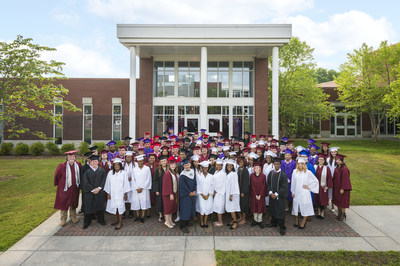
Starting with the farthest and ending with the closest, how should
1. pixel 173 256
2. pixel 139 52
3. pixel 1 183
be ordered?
pixel 139 52, pixel 1 183, pixel 173 256

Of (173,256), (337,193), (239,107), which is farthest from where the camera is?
(239,107)

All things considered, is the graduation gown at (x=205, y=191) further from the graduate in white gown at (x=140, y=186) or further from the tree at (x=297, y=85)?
the tree at (x=297, y=85)

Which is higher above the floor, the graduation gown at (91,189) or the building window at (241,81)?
the building window at (241,81)

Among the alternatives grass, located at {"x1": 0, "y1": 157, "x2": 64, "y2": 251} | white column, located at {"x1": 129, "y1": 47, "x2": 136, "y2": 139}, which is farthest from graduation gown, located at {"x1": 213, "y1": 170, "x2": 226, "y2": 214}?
white column, located at {"x1": 129, "y1": 47, "x2": 136, "y2": 139}

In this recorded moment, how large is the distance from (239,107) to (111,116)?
11.0m

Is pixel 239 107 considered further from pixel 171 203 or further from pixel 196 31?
pixel 171 203

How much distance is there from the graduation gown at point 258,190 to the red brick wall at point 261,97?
13.0 m

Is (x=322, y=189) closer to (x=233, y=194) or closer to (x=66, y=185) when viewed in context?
(x=233, y=194)

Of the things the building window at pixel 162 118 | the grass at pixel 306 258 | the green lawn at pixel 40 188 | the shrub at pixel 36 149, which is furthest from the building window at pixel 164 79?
the grass at pixel 306 258

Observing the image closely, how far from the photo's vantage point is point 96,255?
507 centimetres

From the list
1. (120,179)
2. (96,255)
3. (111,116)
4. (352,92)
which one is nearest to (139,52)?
(111,116)

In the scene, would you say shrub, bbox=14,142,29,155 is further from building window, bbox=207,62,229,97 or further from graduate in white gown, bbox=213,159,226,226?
graduate in white gown, bbox=213,159,226,226

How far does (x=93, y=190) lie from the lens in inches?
255

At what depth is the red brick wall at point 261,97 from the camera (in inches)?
758
